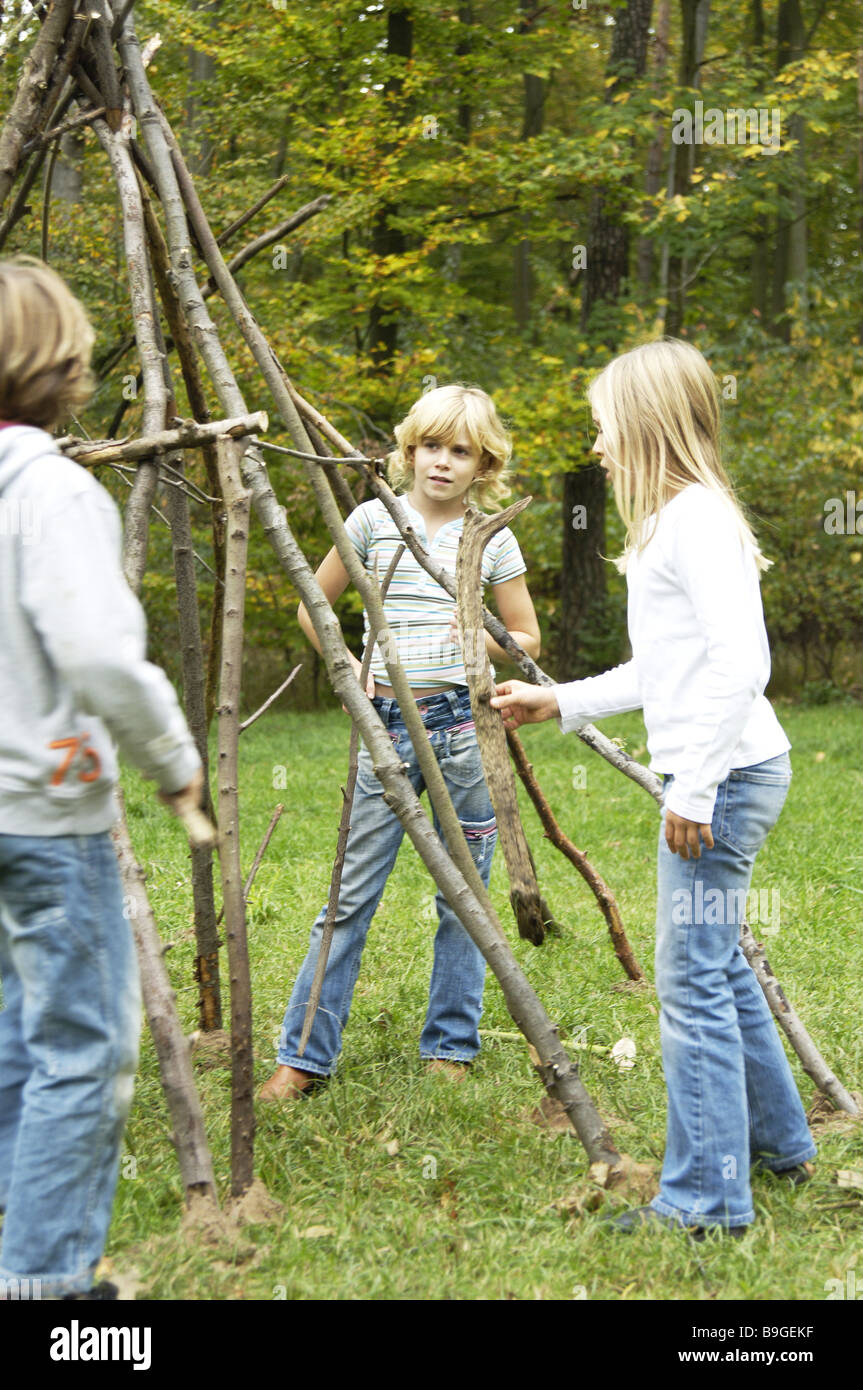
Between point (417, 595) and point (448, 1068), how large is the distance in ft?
3.83

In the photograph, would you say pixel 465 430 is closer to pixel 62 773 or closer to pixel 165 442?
pixel 165 442

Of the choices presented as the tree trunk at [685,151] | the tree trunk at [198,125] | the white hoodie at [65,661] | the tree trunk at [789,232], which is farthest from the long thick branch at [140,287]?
the tree trunk at [789,232]

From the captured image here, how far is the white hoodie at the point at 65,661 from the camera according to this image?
1710mm

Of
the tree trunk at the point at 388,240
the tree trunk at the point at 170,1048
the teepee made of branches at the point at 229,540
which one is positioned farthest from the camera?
the tree trunk at the point at 388,240

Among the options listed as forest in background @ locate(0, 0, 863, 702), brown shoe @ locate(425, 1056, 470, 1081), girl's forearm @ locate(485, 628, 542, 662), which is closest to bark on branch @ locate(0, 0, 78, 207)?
girl's forearm @ locate(485, 628, 542, 662)

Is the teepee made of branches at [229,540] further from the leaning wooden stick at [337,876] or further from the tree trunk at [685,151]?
the tree trunk at [685,151]

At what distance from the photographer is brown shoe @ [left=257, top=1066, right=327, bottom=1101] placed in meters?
2.96

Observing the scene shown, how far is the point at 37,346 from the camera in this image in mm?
1825

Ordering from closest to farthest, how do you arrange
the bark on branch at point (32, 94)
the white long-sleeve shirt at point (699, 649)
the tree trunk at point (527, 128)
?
the white long-sleeve shirt at point (699, 649) → the bark on branch at point (32, 94) → the tree trunk at point (527, 128)

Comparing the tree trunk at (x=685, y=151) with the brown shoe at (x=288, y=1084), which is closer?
the brown shoe at (x=288, y=1084)

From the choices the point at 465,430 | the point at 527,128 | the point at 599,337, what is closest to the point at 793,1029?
the point at 465,430

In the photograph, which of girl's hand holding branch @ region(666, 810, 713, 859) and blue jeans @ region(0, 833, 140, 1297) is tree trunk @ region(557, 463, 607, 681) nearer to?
girl's hand holding branch @ region(666, 810, 713, 859)

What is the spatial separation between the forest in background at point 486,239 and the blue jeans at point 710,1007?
25.0 ft
